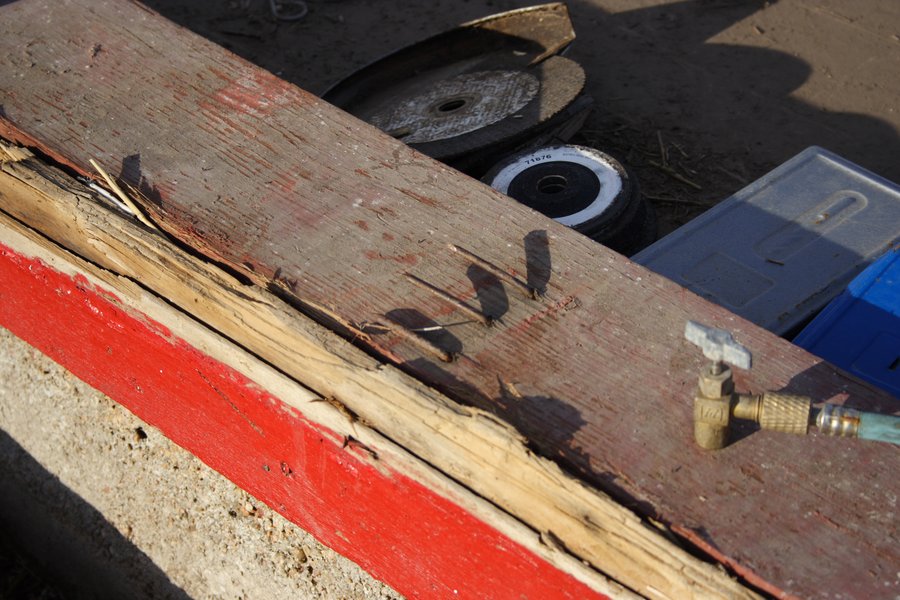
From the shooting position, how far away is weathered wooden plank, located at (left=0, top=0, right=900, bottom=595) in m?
1.87

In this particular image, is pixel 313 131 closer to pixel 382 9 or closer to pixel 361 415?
pixel 361 415

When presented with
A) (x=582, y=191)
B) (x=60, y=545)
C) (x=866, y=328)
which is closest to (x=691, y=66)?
(x=582, y=191)

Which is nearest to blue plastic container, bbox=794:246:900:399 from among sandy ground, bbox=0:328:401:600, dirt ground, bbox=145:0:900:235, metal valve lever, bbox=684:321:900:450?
metal valve lever, bbox=684:321:900:450

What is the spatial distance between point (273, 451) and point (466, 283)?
2.66ft

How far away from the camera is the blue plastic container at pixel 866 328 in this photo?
8.23ft

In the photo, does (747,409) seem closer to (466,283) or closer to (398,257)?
(466,283)

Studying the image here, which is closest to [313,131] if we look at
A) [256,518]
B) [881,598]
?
[256,518]

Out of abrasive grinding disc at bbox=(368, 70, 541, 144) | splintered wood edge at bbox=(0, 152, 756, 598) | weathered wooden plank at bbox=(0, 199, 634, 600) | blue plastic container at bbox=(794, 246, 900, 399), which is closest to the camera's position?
splintered wood edge at bbox=(0, 152, 756, 598)

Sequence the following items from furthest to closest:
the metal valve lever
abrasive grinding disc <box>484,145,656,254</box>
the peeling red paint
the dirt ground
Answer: the dirt ground
abrasive grinding disc <box>484,145,656,254</box>
the peeling red paint
the metal valve lever

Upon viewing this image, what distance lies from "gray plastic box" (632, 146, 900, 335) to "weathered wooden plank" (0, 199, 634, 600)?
3.80ft

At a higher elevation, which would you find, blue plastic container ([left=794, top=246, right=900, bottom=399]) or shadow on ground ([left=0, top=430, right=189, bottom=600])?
blue plastic container ([left=794, top=246, right=900, bottom=399])

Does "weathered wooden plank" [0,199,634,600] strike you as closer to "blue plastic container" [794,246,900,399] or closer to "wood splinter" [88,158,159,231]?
"wood splinter" [88,158,159,231]

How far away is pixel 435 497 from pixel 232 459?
96 centimetres

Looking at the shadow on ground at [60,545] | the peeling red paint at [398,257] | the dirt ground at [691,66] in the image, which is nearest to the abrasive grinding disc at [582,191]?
the dirt ground at [691,66]
